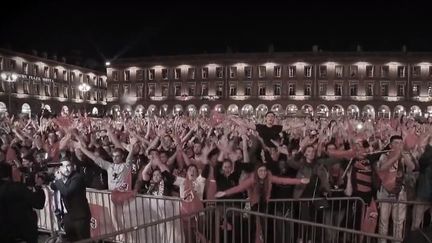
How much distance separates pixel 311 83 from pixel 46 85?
4213cm

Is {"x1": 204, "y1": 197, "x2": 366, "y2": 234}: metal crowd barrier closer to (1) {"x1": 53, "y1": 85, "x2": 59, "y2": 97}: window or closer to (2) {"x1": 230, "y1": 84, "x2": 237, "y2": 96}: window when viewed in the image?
(2) {"x1": 230, "y1": 84, "x2": 237, "y2": 96}: window

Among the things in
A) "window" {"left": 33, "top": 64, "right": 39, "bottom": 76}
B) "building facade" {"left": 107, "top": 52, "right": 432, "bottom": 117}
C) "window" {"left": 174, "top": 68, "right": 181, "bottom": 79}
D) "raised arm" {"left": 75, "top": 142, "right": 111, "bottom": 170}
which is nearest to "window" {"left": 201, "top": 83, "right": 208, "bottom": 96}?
"building facade" {"left": 107, "top": 52, "right": 432, "bottom": 117}

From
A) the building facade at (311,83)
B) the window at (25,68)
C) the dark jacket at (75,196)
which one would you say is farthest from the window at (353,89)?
the dark jacket at (75,196)

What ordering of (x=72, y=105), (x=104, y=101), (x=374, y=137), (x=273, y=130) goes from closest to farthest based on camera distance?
(x=273, y=130), (x=374, y=137), (x=72, y=105), (x=104, y=101)

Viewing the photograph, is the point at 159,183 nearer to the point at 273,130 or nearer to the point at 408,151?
the point at 273,130

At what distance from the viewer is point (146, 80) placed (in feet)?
286

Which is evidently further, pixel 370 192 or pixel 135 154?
pixel 135 154

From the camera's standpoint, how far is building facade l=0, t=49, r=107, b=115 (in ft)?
223

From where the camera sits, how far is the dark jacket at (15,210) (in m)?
6.55

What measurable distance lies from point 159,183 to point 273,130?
2485mm

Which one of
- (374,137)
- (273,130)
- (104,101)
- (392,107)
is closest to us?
(273,130)

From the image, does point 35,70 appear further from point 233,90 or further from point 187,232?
point 187,232

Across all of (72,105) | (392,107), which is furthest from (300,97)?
(72,105)

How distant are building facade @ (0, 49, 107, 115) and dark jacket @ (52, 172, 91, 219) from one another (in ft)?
188
